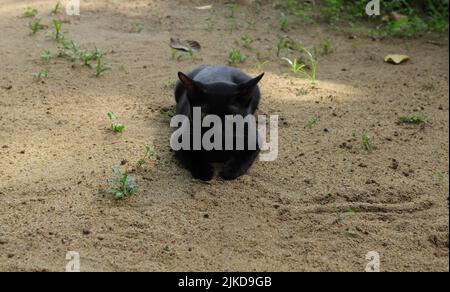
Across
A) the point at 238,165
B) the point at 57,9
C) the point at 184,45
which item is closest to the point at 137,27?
the point at 184,45

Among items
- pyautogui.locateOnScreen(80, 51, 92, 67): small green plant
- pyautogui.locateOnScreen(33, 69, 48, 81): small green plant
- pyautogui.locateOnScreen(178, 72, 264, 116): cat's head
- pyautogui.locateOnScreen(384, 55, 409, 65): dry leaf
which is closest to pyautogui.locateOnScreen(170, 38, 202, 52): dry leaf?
pyautogui.locateOnScreen(80, 51, 92, 67): small green plant

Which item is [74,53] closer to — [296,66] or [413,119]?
[296,66]

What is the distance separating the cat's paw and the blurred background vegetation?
4.06m

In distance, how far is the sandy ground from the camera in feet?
11.1

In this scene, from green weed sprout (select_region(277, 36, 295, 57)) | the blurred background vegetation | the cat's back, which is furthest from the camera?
the blurred background vegetation

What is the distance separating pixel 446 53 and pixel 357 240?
4.11 meters

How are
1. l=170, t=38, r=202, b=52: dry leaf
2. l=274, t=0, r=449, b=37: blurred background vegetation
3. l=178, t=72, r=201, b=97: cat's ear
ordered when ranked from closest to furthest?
l=178, t=72, r=201, b=97: cat's ear
l=170, t=38, r=202, b=52: dry leaf
l=274, t=0, r=449, b=37: blurred background vegetation

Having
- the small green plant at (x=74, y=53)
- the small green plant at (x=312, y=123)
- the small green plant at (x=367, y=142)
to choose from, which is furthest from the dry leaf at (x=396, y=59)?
the small green plant at (x=74, y=53)

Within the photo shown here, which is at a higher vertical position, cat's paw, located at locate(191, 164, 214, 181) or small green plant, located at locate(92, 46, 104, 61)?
cat's paw, located at locate(191, 164, 214, 181)

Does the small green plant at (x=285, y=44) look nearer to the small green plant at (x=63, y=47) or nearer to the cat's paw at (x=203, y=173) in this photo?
the small green plant at (x=63, y=47)

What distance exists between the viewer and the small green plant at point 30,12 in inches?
273

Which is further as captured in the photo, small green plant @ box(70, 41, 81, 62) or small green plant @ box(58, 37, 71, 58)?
small green plant @ box(58, 37, 71, 58)

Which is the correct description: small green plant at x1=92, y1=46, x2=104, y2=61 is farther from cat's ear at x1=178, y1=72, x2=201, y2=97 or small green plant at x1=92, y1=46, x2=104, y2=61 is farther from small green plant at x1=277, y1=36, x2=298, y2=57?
cat's ear at x1=178, y1=72, x2=201, y2=97

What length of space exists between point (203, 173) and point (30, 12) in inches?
159
